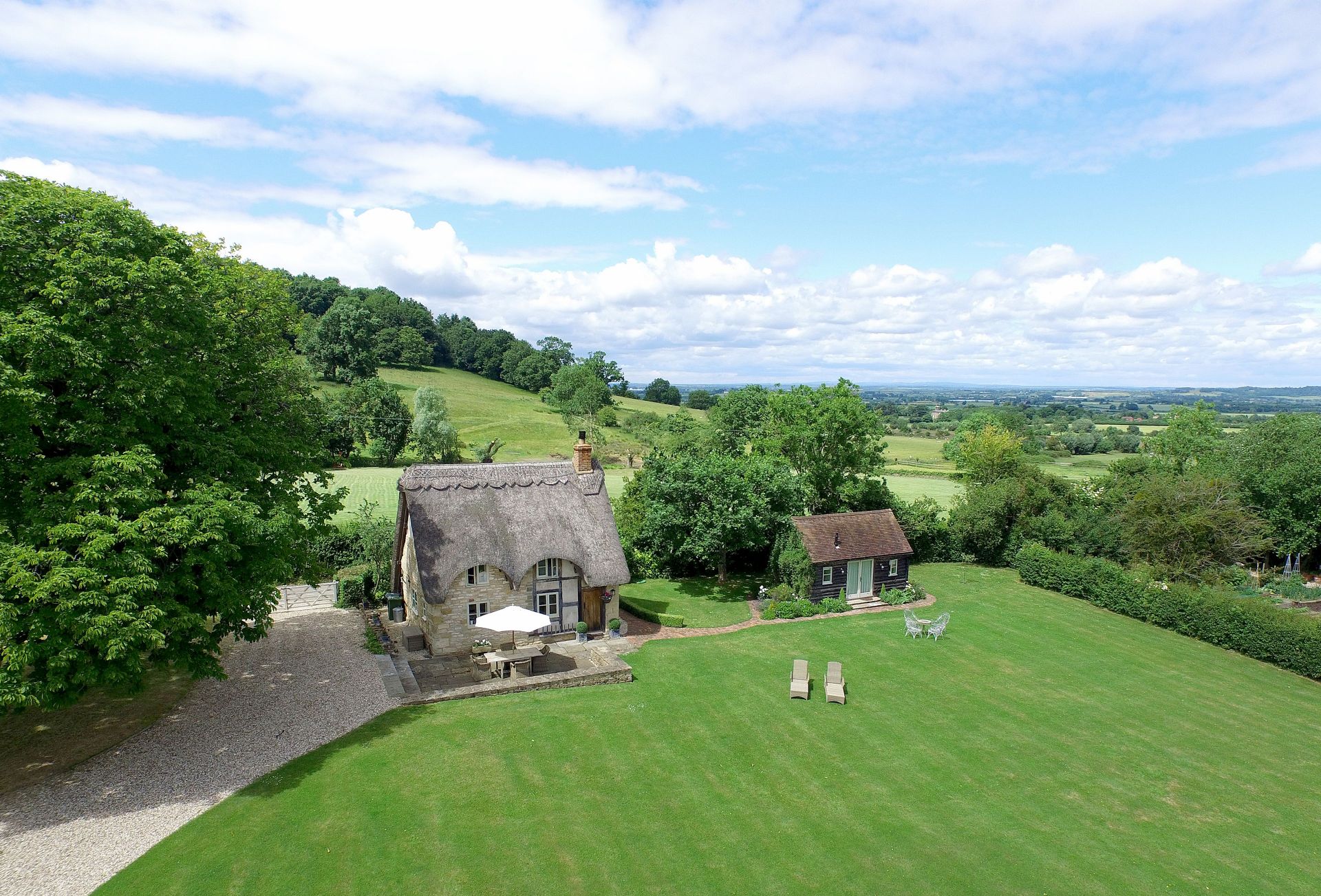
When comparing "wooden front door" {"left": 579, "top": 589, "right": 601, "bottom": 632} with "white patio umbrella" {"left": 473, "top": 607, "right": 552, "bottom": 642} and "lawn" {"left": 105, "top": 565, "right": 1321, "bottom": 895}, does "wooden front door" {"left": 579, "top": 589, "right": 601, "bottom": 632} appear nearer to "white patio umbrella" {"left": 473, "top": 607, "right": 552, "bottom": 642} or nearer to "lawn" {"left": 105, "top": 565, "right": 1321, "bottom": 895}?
"lawn" {"left": 105, "top": 565, "right": 1321, "bottom": 895}

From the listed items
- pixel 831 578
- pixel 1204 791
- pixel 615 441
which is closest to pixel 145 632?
pixel 1204 791

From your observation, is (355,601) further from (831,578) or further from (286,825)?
(831,578)

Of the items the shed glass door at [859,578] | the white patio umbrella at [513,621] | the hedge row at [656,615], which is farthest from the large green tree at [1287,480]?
the white patio umbrella at [513,621]

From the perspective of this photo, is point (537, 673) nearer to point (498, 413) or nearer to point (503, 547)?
point (503, 547)

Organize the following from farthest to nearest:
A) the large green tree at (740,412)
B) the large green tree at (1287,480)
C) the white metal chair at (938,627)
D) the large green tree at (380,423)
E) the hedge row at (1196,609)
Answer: the large green tree at (380,423) → the large green tree at (740,412) → the large green tree at (1287,480) → the white metal chair at (938,627) → the hedge row at (1196,609)

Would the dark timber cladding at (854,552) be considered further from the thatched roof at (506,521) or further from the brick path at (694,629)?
the thatched roof at (506,521)

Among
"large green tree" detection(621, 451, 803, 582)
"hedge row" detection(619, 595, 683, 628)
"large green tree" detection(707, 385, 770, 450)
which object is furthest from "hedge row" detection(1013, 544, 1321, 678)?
"large green tree" detection(707, 385, 770, 450)

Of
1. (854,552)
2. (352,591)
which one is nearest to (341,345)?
(352,591)
